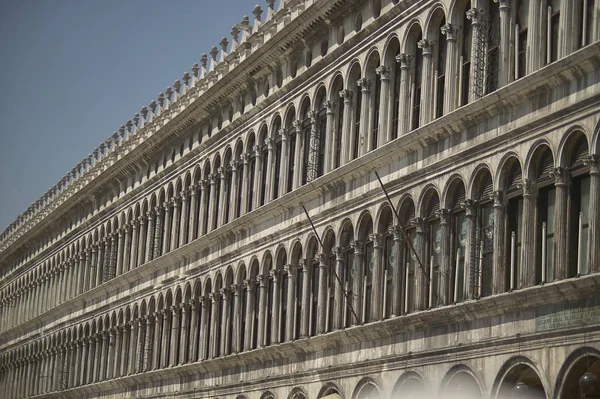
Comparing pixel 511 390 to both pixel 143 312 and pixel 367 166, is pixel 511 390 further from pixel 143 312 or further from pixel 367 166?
pixel 143 312

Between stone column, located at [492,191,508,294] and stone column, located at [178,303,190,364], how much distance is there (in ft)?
73.0

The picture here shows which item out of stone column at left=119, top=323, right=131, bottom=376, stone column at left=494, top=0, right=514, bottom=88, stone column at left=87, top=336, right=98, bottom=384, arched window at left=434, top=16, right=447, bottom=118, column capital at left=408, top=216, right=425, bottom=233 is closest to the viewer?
stone column at left=494, top=0, right=514, bottom=88

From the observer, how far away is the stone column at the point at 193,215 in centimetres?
4891

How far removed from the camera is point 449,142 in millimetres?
29859

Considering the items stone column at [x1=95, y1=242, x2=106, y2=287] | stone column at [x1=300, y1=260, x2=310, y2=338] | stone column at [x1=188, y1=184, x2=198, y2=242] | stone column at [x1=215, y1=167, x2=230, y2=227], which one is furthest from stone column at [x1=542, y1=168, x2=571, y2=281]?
stone column at [x1=95, y1=242, x2=106, y2=287]

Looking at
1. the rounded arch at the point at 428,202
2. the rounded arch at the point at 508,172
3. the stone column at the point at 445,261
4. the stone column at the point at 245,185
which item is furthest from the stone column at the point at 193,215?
the rounded arch at the point at 508,172

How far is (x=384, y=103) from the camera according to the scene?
112ft

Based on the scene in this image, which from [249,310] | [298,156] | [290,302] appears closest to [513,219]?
[290,302]

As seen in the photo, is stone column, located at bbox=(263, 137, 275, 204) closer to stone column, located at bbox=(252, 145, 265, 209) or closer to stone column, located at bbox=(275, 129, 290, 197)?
stone column, located at bbox=(275, 129, 290, 197)

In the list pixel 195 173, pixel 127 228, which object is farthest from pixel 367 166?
pixel 127 228

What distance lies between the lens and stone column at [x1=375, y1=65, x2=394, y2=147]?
111ft

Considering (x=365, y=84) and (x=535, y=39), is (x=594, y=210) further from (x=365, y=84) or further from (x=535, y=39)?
(x=365, y=84)

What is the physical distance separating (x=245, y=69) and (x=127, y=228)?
1637 cm

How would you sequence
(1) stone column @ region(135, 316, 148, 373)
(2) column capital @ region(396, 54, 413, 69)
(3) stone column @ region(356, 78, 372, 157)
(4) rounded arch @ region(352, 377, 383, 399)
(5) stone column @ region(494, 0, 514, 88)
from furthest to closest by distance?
1. (1) stone column @ region(135, 316, 148, 373)
2. (3) stone column @ region(356, 78, 372, 157)
3. (2) column capital @ region(396, 54, 413, 69)
4. (4) rounded arch @ region(352, 377, 383, 399)
5. (5) stone column @ region(494, 0, 514, 88)
